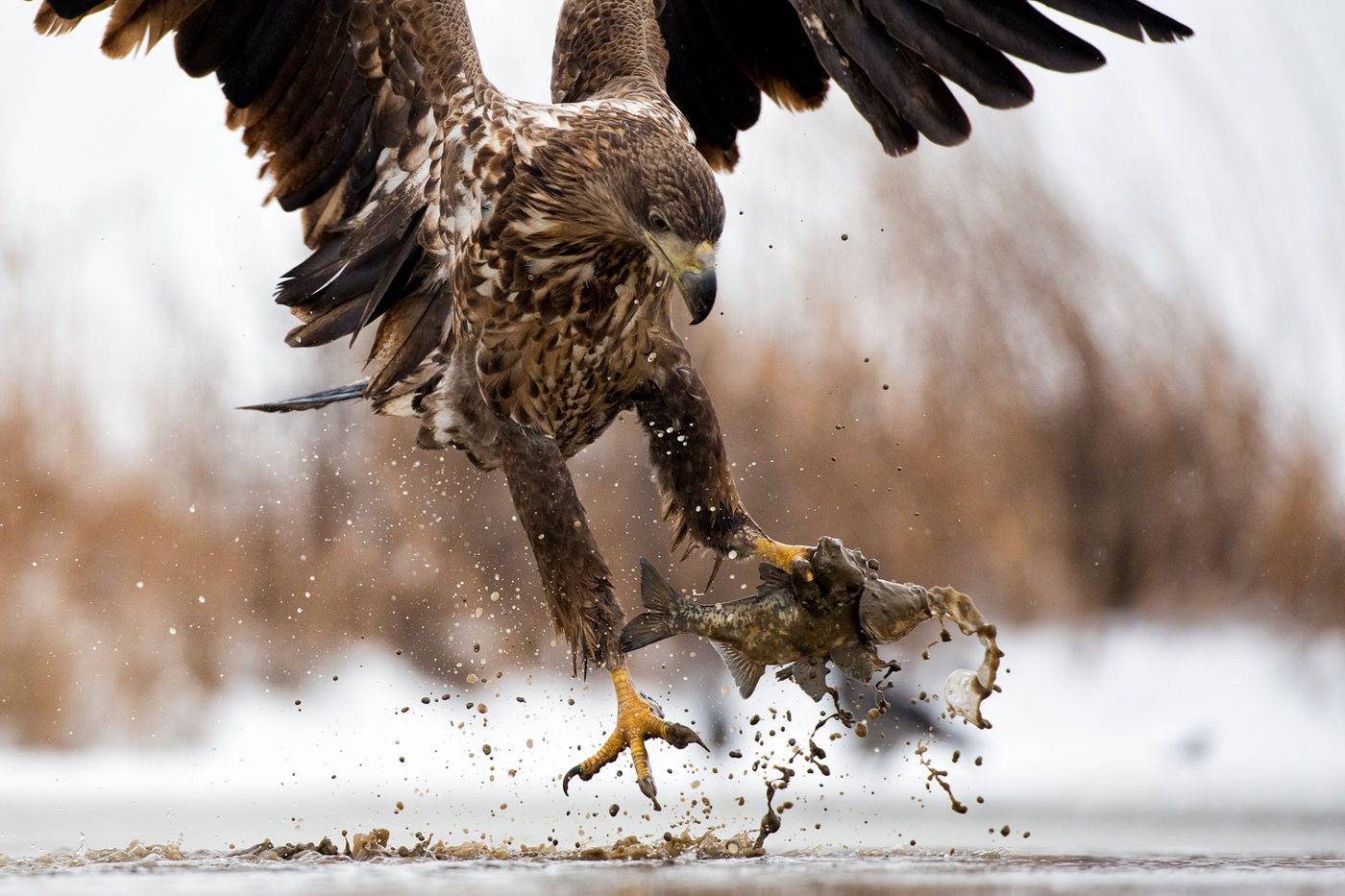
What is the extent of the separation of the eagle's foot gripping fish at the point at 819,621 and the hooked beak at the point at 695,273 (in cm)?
73

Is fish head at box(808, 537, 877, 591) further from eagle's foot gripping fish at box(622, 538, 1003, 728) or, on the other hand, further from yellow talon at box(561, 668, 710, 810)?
yellow talon at box(561, 668, 710, 810)

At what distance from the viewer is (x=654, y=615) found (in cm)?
375

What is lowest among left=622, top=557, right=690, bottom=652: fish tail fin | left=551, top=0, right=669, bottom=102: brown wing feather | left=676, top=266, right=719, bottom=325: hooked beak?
left=622, top=557, right=690, bottom=652: fish tail fin

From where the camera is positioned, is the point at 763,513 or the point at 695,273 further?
the point at 763,513

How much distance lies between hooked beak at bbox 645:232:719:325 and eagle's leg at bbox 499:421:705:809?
713 millimetres

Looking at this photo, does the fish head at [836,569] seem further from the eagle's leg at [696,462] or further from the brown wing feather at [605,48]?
the brown wing feather at [605,48]

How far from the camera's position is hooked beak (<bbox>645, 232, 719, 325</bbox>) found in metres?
3.34

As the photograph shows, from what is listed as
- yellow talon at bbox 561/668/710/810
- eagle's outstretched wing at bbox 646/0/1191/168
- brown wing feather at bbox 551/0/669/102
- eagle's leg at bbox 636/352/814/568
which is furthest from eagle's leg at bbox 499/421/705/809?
eagle's outstretched wing at bbox 646/0/1191/168

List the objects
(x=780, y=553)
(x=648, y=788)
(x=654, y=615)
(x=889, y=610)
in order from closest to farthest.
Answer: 1. (x=648, y=788)
2. (x=889, y=610)
3. (x=654, y=615)
4. (x=780, y=553)

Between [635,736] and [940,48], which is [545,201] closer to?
[940,48]

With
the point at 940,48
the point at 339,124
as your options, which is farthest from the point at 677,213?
the point at 339,124

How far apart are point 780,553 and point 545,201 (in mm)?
1135

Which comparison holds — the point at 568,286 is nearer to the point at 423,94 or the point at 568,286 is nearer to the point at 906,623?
the point at 423,94

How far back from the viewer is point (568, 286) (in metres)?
3.82
